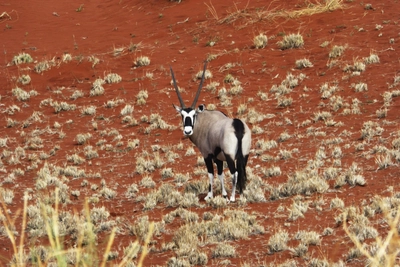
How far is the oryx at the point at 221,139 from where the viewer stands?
1110cm

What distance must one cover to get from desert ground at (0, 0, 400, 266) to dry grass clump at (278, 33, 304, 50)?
81mm

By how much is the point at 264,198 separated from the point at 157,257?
3.11 metres

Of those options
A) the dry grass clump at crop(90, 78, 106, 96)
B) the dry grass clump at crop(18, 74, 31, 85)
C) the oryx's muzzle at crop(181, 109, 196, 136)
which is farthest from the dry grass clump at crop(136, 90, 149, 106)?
the oryx's muzzle at crop(181, 109, 196, 136)

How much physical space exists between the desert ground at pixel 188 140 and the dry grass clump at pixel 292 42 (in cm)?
8

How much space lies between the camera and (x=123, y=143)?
729 inches

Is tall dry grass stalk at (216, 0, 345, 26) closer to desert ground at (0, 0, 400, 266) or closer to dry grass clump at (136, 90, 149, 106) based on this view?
desert ground at (0, 0, 400, 266)

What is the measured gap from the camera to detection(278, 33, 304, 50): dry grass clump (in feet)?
81.8

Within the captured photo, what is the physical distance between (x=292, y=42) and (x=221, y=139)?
14607 mm

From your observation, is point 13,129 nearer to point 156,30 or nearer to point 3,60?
point 3,60

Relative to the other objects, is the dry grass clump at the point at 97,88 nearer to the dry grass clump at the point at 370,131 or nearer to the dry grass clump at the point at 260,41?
the dry grass clump at the point at 260,41

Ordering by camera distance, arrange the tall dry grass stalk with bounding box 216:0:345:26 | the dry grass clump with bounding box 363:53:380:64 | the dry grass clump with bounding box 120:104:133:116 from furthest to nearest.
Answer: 1. the tall dry grass stalk with bounding box 216:0:345:26
2. the dry grass clump with bounding box 363:53:380:64
3. the dry grass clump with bounding box 120:104:133:116

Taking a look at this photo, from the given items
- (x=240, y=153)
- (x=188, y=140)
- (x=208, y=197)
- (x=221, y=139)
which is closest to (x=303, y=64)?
(x=188, y=140)

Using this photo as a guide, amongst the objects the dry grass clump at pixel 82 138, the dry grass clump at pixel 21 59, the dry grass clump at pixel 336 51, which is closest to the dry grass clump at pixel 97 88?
the dry grass clump at pixel 82 138

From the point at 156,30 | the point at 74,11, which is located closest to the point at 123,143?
the point at 156,30
